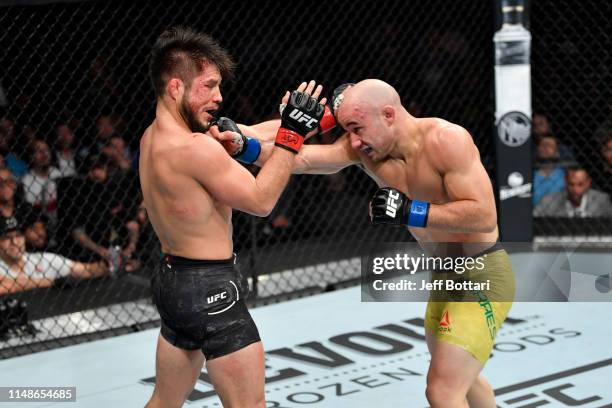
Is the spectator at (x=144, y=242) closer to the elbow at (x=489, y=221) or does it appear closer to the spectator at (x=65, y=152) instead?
the spectator at (x=65, y=152)

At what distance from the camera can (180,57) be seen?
8.05 feet

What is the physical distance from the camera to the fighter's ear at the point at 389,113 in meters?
2.57

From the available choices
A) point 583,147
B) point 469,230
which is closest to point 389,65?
point 583,147

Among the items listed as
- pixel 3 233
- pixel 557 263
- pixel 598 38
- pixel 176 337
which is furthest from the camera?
pixel 598 38

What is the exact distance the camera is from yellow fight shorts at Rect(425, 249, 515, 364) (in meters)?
2.58

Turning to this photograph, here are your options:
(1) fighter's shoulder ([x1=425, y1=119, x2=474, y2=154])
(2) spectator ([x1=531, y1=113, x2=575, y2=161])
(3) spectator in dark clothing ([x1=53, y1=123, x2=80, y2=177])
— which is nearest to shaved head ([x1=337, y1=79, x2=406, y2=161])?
(1) fighter's shoulder ([x1=425, y1=119, x2=474, y2=154])

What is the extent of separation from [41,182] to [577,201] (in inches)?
126

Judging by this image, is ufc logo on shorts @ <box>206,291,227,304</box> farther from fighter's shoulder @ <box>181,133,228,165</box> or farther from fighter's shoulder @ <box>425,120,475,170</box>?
fighter's shoulder @ <box>425,120,475,170</box>

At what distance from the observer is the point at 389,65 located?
5828 mm

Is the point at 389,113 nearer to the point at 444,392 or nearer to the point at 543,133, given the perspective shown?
the point at 444,392

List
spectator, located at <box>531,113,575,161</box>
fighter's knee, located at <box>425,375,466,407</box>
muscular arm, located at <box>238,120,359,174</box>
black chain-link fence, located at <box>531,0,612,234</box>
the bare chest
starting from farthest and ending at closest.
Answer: spectator, located at <box>531,113,575,161</box>, black chain-link fence, located at <box>531,0,612,234</box>, muscular arm, located at <box>238,120,359,174</box>, the bare chest, fighter's knee, located at <box>425,375,466,407</box>

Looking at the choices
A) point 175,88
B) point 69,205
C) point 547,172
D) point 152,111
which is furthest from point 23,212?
point 547,172

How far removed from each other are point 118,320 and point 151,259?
0.37m

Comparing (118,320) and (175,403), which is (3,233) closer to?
(118,320)
